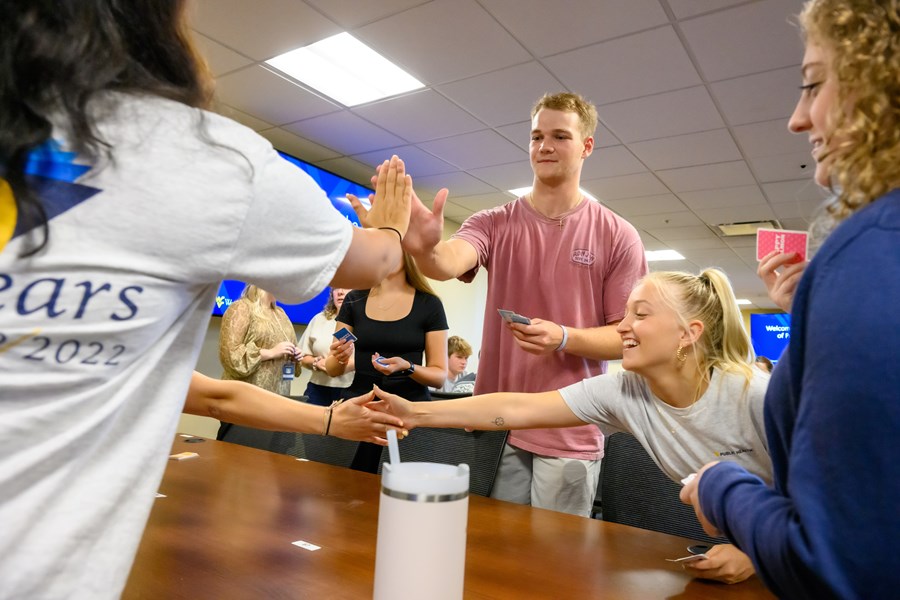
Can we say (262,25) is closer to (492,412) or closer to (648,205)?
(492,412)

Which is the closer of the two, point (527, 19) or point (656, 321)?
point (656, 321)

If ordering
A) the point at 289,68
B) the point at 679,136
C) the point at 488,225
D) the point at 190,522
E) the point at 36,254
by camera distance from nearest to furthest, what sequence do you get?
the point at 36,254 < the point at 190,522 < the point at 488,225 < the point at 289,68 < the point at 679,136

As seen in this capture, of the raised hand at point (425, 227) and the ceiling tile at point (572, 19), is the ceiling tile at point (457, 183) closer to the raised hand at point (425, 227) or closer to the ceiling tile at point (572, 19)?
the ceiling tile at point (572, 19)

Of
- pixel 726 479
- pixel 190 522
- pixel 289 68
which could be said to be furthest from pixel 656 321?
pixel 289 68

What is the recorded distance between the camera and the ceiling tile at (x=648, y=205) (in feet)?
19.1

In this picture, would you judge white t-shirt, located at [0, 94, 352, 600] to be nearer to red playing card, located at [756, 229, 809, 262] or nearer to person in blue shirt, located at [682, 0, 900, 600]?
person in blue shirt, located at [682, 0, 900, 600]

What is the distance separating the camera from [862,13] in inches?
24.5

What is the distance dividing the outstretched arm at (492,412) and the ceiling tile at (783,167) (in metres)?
3.92

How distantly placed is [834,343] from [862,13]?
369 millimetres

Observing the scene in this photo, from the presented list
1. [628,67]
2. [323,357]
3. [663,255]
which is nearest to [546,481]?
[323,357]

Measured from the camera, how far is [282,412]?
58.5 inches

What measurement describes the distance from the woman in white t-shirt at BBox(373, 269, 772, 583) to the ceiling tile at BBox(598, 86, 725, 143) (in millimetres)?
2423

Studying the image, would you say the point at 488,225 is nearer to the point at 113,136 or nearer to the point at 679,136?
the point at 113,136

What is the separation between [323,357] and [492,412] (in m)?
2.22
